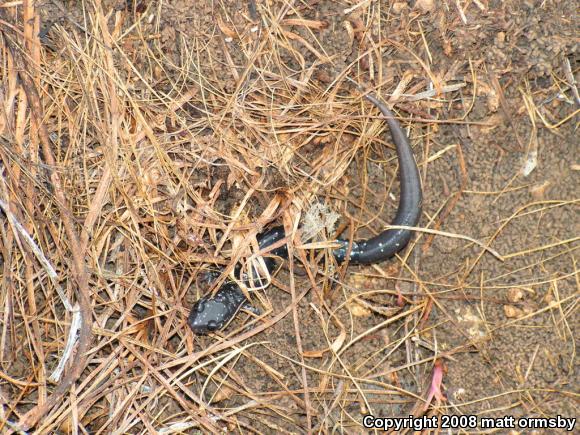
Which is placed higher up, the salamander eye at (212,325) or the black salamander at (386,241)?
the black salamander at (386,241)

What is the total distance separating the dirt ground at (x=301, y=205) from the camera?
3479 mm

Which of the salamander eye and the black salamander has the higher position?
the black salamander

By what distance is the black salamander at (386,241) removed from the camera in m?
3.52

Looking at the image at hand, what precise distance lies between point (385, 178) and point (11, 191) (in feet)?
6.79

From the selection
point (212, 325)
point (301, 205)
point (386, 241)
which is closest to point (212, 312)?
point (212, 325)

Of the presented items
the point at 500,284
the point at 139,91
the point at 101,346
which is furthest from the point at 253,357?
the point at 139,91

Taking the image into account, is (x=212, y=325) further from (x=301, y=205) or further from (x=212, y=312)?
(x=301, y=205)

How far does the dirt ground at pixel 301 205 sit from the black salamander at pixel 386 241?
0.09 meters

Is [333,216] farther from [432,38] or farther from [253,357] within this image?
[432,38]

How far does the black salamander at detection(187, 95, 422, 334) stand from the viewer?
3523mm

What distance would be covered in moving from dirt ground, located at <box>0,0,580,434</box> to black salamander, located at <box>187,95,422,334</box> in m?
0.09

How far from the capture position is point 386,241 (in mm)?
3557

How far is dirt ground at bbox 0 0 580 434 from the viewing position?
3479mm

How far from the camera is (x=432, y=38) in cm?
362
